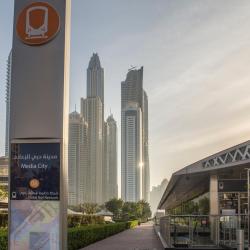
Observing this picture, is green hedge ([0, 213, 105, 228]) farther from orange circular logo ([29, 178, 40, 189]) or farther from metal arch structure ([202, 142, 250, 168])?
orange circular logo ([29, 178, 40, 189])

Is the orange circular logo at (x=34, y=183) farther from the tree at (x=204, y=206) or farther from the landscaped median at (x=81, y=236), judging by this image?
the tree at (x=204, y=206)

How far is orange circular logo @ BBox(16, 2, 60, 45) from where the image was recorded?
9.18 meters

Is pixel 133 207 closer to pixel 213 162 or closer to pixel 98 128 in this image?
pixel 213 162

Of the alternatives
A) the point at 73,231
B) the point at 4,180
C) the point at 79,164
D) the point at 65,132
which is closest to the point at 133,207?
the point at 4,180

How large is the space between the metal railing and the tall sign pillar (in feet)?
30.8

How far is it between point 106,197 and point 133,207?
87101 mm

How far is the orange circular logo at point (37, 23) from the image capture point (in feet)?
30.1

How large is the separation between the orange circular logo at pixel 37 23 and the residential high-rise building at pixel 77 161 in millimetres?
152663

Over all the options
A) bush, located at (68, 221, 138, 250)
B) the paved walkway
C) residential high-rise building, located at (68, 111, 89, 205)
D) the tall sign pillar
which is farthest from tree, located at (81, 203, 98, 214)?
the tall sign pillar

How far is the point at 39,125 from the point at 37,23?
1975mm

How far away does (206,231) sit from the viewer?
1761 centimetres

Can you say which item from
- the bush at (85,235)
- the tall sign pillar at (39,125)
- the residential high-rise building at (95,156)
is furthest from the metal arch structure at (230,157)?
the residential high-rise building at (95,156)

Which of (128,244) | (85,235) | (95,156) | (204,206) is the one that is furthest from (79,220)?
(95,156)

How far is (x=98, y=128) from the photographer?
190 meters
